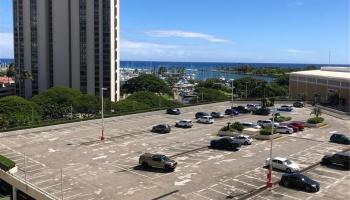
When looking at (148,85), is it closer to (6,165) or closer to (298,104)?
(298,104)

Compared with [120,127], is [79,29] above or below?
above

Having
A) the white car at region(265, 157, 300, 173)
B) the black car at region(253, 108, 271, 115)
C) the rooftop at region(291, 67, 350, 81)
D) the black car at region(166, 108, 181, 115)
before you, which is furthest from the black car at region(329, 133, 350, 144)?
the rooftop at region(291, 67, 350, 81)

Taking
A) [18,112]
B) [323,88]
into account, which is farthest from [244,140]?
[323,88]

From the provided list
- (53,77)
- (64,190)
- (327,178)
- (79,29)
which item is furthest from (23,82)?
(327,178)

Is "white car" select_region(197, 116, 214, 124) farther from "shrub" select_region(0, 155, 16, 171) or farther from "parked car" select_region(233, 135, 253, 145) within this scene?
"shrub" select_region(0, 155, 16, 171)

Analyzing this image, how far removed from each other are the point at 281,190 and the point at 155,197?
419 inches

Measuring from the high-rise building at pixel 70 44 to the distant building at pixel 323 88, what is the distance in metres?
51.2

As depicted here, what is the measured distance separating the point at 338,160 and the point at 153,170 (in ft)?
61.8

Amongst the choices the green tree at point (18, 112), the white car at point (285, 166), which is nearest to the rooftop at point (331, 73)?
the white car at point (285, 166)

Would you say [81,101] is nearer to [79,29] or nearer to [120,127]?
[120,127]

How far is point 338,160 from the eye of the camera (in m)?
42.6

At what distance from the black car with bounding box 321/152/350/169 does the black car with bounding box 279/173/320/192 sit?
26.3 feet

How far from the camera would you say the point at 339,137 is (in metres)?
54.6

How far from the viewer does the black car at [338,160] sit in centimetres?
4194
